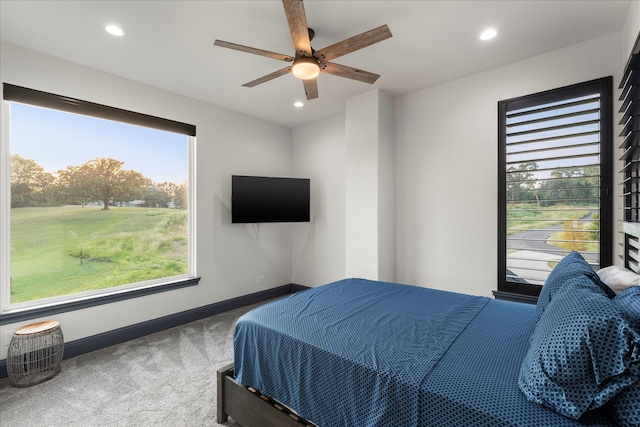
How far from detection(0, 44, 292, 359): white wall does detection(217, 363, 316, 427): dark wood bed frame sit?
6.28 feet

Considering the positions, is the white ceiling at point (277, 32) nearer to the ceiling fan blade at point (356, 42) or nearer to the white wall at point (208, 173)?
the white wall at point (208, 173)

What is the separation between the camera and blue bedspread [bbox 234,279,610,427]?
1.09 meters

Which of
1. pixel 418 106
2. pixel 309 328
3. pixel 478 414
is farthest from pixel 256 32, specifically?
pixel 478 414

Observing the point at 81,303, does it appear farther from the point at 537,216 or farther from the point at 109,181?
the point at 537,216

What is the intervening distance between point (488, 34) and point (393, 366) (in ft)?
8.71

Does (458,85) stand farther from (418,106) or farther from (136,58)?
(136,58)

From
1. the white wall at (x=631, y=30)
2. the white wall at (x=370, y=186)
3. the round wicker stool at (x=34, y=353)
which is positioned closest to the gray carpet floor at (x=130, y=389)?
the round wicker stool at (x=34, y=353)

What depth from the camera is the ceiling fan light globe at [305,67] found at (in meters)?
2.15

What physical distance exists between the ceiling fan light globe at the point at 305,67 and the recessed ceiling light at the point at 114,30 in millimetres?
1431

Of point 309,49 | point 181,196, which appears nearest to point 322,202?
point 181,196

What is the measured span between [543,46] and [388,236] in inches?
91.9

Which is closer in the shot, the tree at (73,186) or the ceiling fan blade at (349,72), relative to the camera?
the ceiling fan blade at (349,72)

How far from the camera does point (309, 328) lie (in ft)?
5.48

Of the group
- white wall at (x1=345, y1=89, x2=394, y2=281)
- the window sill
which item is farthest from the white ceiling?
the window sill
